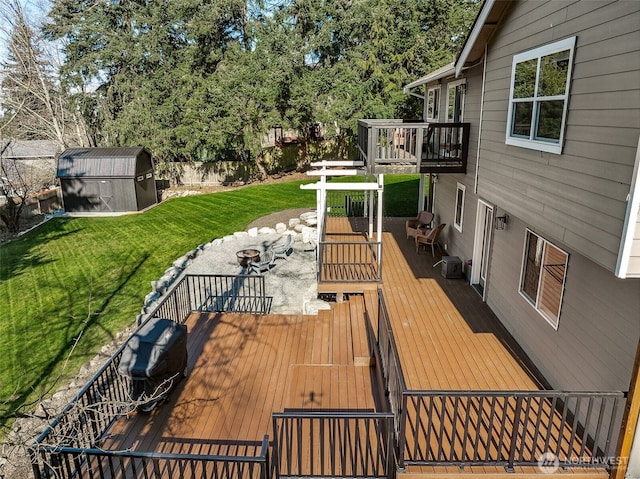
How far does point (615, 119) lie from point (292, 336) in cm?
646

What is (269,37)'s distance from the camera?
24.8 m

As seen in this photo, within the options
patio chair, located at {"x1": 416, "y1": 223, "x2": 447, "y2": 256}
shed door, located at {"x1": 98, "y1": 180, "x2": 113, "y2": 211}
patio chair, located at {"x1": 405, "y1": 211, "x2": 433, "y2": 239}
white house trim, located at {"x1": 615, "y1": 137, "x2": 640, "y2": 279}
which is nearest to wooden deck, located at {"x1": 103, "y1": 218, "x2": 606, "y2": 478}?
patio chair, located at {"x1": 416, "y1": 223, "x2": 447, "y2": 256}

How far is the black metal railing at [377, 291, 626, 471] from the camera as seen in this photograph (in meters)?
4.42

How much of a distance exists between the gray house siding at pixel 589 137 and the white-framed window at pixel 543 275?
0.64 m

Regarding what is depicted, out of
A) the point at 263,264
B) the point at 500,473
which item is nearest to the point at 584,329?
the point at 500,473

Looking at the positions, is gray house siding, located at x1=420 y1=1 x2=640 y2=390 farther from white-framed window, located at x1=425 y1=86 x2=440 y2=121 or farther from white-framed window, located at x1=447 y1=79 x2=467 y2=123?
white-framed window, located at x1=425 y1=86 x2=440 y2=121

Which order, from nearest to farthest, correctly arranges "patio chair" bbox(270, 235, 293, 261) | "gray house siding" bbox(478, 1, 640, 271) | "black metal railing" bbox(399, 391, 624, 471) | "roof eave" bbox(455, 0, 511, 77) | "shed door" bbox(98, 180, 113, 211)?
1. "gray house siding" bbox(478, 1, 640, 271)
2. "black metal railing" bbox(399, 391, 624, 471)
3. "roof eave" bbox(455, 0, 511, 77)
4. "patio chair" bbox(270, 235, 293, 261)
5. "shed door" bbox(98, 180, 113, 211)

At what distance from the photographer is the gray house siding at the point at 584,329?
4.48 metres

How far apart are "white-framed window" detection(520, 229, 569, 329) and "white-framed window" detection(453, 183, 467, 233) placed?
3.91m

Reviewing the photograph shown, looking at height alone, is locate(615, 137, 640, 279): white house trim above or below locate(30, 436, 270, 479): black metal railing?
above

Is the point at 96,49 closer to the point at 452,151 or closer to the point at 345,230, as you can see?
the point at 345,230

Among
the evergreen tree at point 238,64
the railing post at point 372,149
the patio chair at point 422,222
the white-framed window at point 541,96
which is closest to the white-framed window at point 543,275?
the white-framed window at point 541,96

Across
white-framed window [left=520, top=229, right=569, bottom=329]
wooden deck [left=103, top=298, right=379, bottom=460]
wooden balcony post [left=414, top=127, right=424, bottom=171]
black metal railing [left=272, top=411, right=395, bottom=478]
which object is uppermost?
wooden balcony post [left=414, top=127, right=424, bottom=171]

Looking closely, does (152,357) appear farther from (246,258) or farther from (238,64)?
(238,64)
